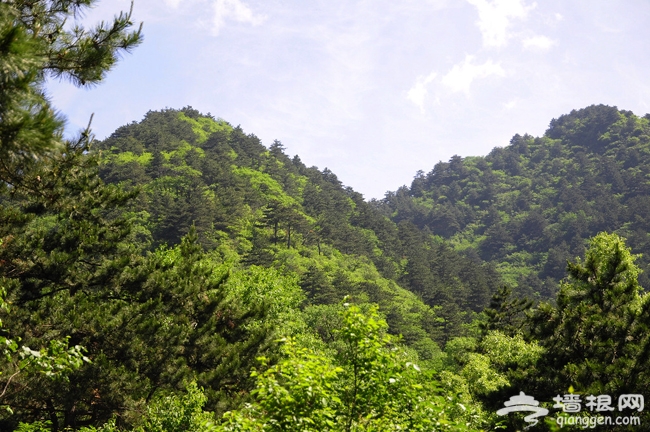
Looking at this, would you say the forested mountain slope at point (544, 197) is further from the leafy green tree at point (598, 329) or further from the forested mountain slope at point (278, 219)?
the leafy green tree at point (598, 329)

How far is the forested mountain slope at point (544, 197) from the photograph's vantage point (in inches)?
4557

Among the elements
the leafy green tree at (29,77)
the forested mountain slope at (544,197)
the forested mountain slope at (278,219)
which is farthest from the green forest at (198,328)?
the forested mountain slope at (544,197)

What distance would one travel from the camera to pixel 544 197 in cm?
14950

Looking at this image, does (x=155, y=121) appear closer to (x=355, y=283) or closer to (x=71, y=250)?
(x=355, y=283)

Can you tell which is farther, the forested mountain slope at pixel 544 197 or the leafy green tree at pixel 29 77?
the forested mountain slope at pixel 544 197

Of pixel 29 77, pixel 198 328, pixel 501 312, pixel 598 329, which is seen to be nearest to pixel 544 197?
pixel 501 312

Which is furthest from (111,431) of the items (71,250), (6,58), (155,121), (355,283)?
(155,121)

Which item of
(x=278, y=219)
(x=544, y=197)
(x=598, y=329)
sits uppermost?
(x=544, y=197)

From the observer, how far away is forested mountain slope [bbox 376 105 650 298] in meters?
116

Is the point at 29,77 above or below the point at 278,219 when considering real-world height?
below

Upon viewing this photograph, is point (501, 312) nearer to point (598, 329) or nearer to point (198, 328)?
Result: point (598, 329)

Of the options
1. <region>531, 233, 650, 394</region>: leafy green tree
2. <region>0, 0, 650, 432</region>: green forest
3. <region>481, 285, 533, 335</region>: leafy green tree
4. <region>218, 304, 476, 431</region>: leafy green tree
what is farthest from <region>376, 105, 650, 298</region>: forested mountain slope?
<region>218, 304, 476, 431</region>: leafy green tree

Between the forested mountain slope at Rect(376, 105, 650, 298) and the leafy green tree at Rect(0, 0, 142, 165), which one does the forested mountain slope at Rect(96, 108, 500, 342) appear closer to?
the forested mountain slope at Rect(376, 105, 650, 298)

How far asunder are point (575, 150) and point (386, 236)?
113948 millimetres
